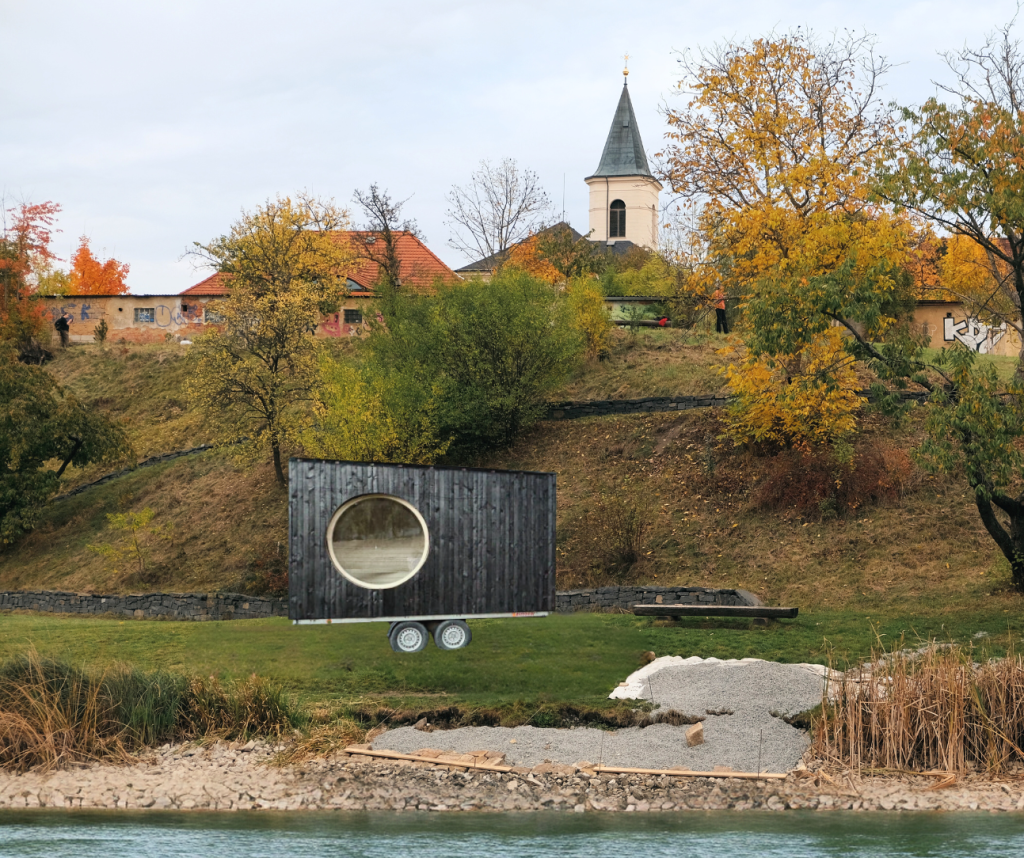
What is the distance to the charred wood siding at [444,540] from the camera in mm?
16109

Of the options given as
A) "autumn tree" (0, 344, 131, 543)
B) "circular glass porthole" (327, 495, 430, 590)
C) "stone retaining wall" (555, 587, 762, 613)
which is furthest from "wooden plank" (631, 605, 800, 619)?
"autumn tree" (0, 344, 131, 543)

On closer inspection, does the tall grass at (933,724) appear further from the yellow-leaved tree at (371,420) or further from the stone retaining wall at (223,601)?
the yellow-leaved tree at (371,420)

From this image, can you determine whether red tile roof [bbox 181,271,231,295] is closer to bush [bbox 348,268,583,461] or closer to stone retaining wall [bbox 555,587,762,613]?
bush [bbox 348,268,583,461]

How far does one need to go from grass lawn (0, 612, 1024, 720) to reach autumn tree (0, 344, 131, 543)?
15.2 metres

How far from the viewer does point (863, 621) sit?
19.6 metres

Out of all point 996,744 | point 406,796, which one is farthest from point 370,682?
point 996,744

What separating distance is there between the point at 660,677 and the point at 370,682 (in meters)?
3.85

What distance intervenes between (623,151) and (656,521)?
238ft

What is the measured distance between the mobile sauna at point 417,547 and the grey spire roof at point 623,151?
81.9 meters

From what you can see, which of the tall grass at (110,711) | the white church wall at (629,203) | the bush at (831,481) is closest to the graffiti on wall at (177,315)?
the bush at (831,481)

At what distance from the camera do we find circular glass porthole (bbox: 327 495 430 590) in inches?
640

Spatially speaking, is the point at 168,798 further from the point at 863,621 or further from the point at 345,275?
the point at 345,275

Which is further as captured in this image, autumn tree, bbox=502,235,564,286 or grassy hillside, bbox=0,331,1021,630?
autumn tree, bbox=502,235,564,286

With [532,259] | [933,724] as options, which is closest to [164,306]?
[532,259]
